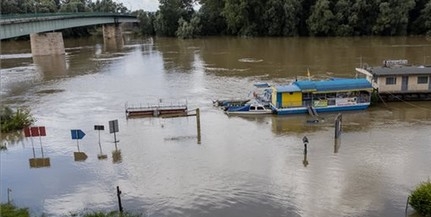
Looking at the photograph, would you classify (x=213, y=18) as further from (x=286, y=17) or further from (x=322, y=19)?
(x=322, y=19)

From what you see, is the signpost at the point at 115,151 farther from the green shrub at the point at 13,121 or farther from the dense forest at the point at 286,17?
the dense forest at the point at 286,17

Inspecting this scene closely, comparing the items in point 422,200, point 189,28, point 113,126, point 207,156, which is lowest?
point 207,156

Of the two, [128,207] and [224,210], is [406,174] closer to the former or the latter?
[224,210]

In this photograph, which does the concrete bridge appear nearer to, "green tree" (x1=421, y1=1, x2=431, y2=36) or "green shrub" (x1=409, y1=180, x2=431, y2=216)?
"green shrub" (x1=409, y1=180, x2=431, y2=216)

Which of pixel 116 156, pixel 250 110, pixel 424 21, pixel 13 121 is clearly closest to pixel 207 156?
pixel 116 156

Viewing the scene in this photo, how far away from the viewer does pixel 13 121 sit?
112 feet

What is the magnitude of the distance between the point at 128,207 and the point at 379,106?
83.5 ft

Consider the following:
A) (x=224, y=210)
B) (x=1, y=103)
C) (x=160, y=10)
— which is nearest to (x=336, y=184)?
(x=224, y=210)

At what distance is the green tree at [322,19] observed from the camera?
95062 millimetres

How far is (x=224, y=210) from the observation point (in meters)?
20.4

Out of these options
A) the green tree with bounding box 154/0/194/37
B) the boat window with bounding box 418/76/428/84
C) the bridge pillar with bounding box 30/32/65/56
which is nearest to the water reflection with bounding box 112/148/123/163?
the boat window with bounding box 418/76/428/84

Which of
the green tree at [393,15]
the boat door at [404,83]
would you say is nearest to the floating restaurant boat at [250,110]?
the boat door at [404,83]

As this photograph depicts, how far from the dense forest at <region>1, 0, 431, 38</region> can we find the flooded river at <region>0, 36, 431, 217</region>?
44.3 meters

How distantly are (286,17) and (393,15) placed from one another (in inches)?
872
